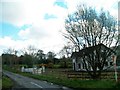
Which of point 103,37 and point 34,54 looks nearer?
point 103,37

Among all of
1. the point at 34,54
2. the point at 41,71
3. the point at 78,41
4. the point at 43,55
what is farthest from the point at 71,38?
the point at 43,55

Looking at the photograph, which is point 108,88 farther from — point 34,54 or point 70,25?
point 34,54

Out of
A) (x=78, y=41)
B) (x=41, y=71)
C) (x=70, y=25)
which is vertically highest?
(x=70, y=25)

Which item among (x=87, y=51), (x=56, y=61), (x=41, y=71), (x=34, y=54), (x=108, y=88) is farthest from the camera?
(x=56, y=61)

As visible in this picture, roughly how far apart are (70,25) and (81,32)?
5.29 ft

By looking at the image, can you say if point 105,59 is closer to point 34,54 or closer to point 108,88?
point 108,88

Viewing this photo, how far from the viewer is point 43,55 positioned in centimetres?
11412

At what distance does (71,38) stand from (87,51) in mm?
2510

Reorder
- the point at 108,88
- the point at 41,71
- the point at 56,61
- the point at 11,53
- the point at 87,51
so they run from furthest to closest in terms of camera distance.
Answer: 1. the point at 56,61
2. the point at 11,53
3. the point at 41,71
4. the point at 87,51
5. the point at 108,88

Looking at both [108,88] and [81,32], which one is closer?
[108,88]

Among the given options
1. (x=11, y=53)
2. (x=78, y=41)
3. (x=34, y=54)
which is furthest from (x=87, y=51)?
(x=11, y=53)

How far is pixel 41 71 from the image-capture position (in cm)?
6012

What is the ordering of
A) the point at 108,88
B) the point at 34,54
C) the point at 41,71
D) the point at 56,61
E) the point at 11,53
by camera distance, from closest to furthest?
1. the point at 108,88
2. the point at 41,71
3. the point at 34,54
4. the point at 11,53
5. the point at 56,61

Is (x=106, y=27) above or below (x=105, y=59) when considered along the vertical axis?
above
